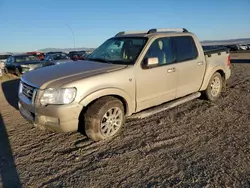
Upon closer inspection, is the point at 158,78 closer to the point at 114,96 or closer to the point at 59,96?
the point at 114,96

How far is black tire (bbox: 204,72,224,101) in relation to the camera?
19.2ft

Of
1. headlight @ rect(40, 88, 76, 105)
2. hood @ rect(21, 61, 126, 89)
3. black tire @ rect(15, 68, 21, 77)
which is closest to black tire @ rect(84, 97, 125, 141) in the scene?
headlight @ rect(40, 88, 76, 105)

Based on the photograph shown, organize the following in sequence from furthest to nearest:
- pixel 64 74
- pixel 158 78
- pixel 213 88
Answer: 1. pixel 213 88
2. pixel 158 78
3. pixel 64 74

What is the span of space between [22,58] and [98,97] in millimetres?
12256

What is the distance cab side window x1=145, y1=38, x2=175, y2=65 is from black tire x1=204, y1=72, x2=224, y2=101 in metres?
1.65

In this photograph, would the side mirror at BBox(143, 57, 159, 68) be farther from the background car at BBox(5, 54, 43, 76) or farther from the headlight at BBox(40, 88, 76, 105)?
the background car at BBox(5, 54, 43, 76)

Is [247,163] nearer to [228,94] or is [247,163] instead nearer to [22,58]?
[228,94]

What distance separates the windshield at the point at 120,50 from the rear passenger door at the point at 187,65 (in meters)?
0.89

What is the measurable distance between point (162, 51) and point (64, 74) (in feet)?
6.60

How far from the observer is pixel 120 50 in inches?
187

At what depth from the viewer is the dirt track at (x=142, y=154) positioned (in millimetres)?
2793

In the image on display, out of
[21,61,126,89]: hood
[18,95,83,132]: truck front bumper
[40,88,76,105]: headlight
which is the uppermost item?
[21,61,126,89]: hood

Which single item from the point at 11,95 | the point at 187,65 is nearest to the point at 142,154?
the point at 187,65

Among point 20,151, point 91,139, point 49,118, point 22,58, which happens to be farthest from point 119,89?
point 22,58
